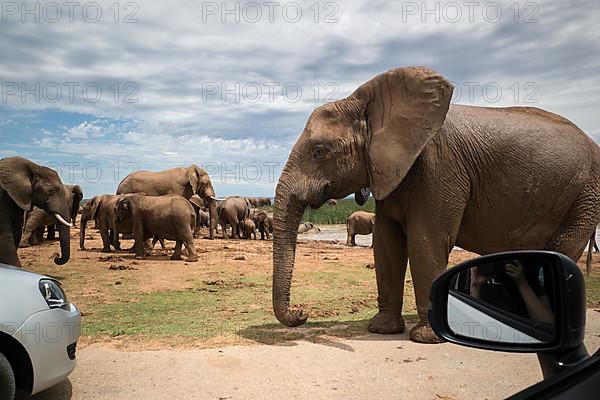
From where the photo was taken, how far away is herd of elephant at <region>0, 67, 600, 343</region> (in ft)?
20.4

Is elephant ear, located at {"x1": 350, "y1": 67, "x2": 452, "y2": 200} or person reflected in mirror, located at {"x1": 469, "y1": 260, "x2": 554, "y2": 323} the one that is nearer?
person reflected in mirror, located at {"x1": 469, "y1": 260, "x2": 554, "y2": 323}


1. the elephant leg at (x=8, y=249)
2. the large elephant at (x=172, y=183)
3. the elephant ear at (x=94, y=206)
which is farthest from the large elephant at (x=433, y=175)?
Result: the large elephant at (x=172, y=183)

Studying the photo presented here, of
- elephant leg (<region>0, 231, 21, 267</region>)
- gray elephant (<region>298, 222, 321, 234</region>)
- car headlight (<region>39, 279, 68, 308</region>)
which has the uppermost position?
car headlight (<region>39, 279, 68, 308</region>)

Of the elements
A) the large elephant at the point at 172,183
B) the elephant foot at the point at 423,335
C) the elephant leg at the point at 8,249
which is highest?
the large elephant at the point at 172,183

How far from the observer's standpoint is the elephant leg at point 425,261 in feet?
20.0

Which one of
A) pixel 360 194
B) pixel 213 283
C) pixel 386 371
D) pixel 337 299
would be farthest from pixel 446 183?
pixel 213 283

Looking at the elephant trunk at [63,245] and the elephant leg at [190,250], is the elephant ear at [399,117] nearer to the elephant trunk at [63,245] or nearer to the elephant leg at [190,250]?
the elephant trunk at [63,245]

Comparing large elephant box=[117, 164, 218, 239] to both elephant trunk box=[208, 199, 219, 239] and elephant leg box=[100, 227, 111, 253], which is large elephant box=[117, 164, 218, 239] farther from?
elephant leg box=[100, 227, 111, 253]

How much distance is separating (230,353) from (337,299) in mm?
4009

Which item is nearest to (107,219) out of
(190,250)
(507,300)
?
(190,250)

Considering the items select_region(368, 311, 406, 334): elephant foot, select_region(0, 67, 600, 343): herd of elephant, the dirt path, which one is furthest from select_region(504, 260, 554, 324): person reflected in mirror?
select_region(368, 311, 406, 334): elephant foot

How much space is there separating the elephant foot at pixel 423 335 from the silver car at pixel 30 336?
368 cm

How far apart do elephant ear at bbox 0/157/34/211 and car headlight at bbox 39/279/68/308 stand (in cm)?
773

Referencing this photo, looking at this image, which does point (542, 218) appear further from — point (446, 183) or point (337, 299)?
point (337, 299)
